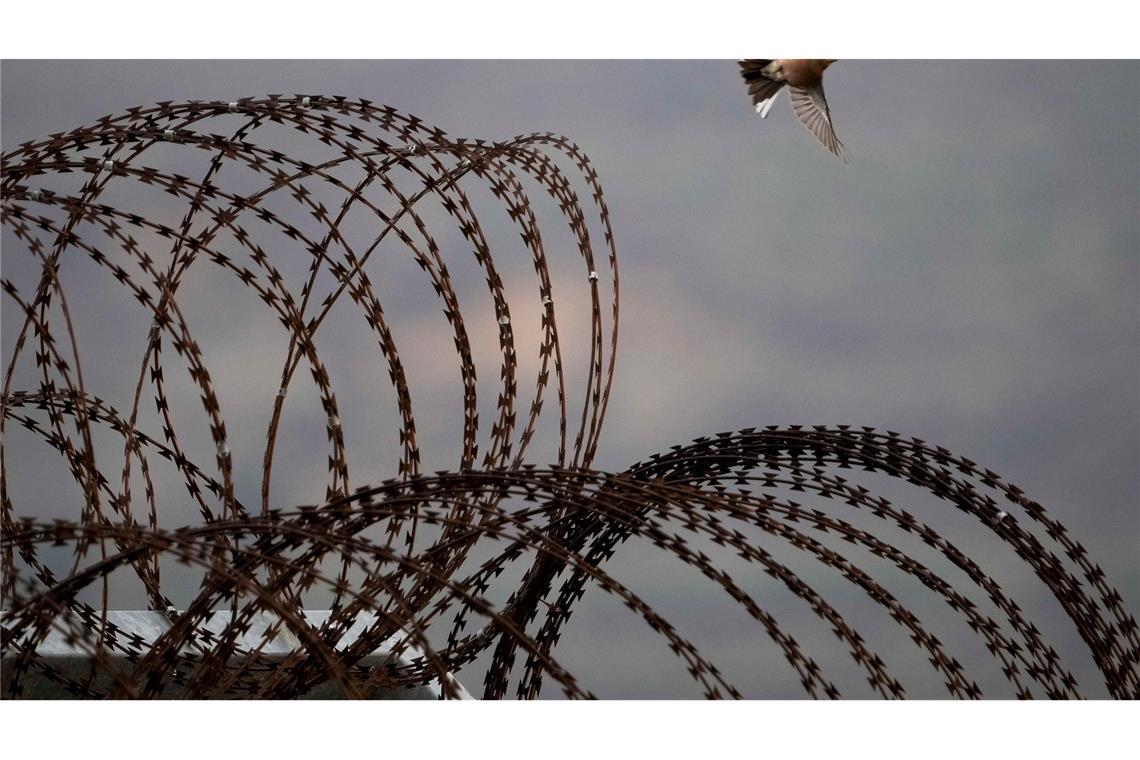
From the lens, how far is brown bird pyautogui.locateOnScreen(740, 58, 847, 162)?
6047mm

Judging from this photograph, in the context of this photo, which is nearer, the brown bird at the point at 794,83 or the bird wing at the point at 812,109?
the brown bird at the point at 794,83

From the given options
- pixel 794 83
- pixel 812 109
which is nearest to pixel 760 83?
pixel 794 83

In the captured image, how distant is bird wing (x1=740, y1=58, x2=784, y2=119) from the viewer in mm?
6059

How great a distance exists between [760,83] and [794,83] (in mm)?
142

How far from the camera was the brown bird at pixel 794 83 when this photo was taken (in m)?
6.05

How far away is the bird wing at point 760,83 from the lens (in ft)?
19.9

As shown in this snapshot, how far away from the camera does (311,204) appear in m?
5.04

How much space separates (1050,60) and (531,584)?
18.2ft

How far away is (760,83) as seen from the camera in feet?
20.1

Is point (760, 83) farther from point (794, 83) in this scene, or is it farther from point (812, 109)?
point (812, 109)

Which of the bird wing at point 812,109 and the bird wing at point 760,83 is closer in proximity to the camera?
the bird wing at point 760,83

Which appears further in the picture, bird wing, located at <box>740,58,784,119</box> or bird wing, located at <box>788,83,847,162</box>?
bird wing, located at <box>788,83,847,162</box>
